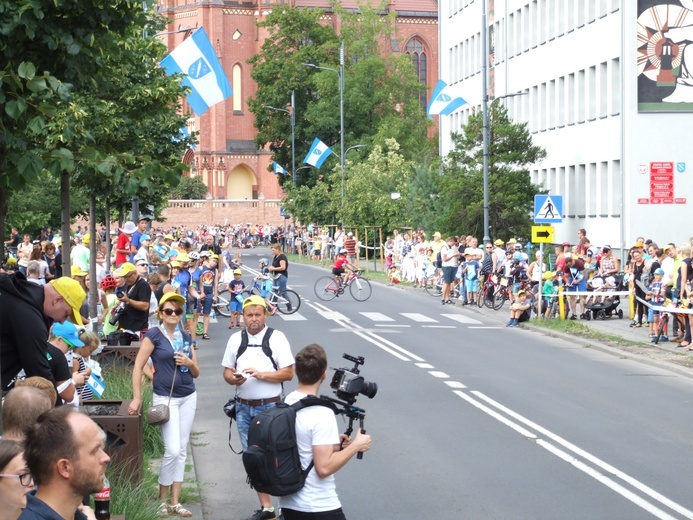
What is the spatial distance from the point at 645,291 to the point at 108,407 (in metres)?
16.4

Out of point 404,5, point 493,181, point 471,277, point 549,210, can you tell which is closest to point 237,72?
point 404,5

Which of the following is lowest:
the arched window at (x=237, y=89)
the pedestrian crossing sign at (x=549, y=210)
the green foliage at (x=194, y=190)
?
the pedestrian crossing sign at (x=549, y=210)

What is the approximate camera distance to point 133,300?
15961 millimetres

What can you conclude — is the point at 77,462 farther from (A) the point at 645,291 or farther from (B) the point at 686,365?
(A) the point at 645,291

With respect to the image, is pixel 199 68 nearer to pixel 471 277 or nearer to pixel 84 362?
pixel 84 362

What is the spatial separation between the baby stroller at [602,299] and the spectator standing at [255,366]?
19898 millimetres

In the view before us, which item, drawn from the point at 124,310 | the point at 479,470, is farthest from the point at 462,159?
the point at 479,470

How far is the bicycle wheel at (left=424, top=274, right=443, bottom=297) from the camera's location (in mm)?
39344

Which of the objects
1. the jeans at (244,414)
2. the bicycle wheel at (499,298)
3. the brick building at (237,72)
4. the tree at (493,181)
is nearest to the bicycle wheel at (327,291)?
the bicycle wheel at (499,298)

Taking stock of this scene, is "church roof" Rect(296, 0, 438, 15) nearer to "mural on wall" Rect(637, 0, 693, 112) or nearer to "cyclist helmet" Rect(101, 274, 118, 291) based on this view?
"mural on wall" Rect(637, 0, 693, 112)

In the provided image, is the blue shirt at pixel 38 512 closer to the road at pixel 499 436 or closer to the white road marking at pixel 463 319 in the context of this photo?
the road at pixel 499 436

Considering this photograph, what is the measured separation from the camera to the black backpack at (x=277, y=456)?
6.54m

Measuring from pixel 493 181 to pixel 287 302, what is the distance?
45.6 feet

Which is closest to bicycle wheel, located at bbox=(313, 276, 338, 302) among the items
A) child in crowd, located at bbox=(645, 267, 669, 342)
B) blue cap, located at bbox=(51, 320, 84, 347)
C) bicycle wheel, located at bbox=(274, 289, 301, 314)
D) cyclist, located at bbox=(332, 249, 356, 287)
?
cyclist, located at bbox=(332, 249, 356, 287)
